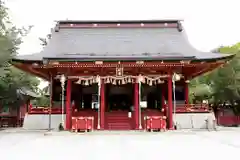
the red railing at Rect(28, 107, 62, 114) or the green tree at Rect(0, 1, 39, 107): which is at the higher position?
the green tree at Rect(0, 1, 39, 107)

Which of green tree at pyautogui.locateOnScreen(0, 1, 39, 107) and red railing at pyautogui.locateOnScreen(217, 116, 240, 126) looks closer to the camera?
green tree at pyautogui.locateOnScreen(0, 1, 39, 107)

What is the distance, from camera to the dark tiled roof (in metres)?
20.6

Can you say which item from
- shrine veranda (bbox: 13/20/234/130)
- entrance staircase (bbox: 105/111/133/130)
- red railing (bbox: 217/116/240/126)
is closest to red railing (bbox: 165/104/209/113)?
shrine veranda (bbox: 13/20/234/130)

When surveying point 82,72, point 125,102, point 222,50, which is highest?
point 222,50

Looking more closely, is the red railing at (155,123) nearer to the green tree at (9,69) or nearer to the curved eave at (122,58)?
the curved eave at (122,58)

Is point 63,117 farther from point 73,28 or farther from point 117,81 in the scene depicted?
point 73,28

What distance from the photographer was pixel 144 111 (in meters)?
21.9

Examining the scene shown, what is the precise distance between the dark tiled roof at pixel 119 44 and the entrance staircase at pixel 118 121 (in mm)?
3624

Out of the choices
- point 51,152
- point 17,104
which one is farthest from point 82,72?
point 17,104

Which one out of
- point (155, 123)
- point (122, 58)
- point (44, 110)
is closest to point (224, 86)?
point (155, 123)

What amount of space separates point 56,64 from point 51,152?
31.8ft

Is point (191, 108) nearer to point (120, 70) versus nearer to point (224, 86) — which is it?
point (120, 70)

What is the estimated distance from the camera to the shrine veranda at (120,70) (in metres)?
19.5

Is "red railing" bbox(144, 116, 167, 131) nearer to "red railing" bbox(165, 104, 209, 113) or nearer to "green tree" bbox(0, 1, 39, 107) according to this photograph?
"red railing" bbox(165, 104, 209, 113)
